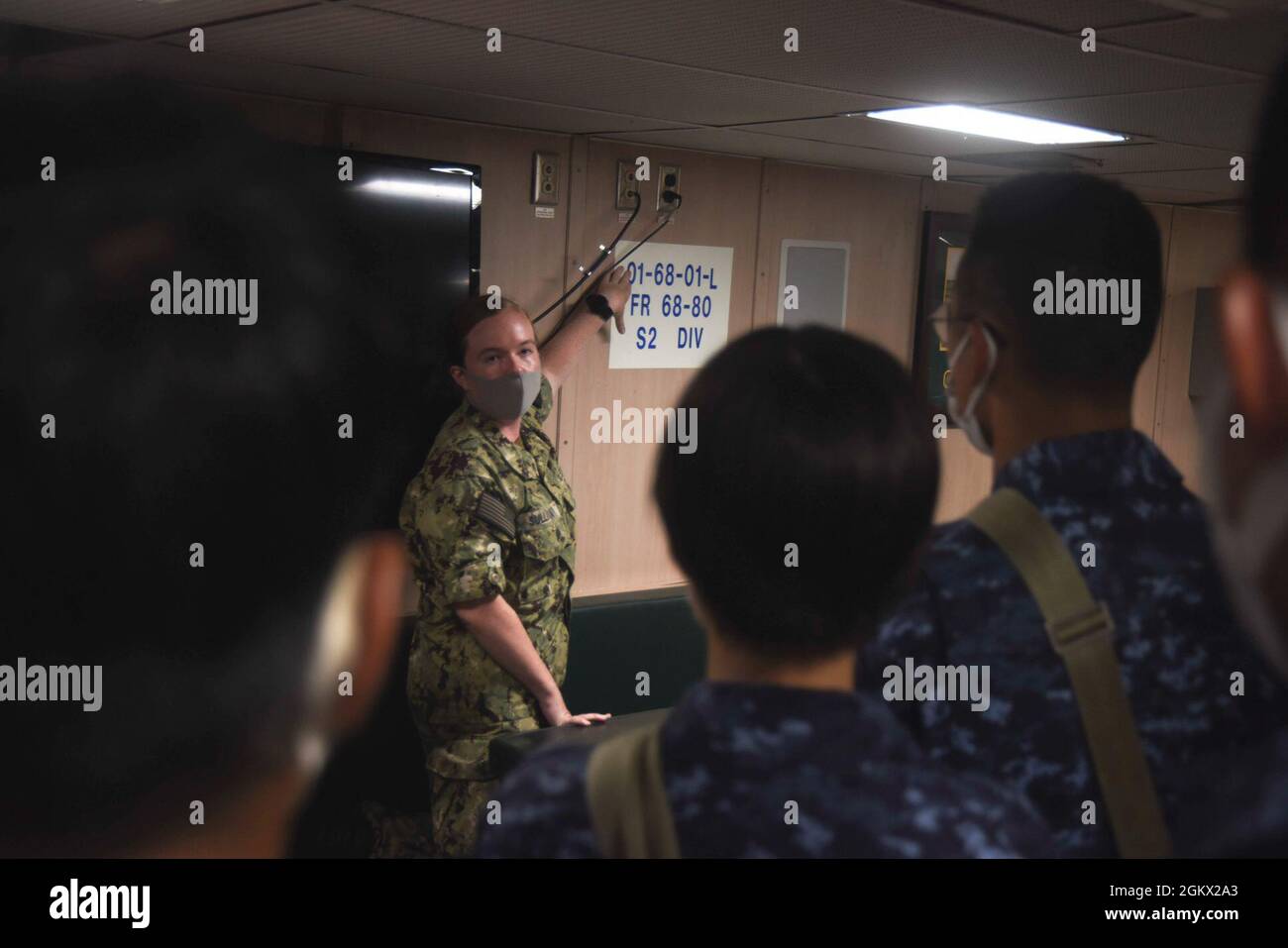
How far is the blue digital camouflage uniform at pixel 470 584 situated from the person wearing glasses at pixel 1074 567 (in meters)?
1.63

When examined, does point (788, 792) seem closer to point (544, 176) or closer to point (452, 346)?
point (452, 346)

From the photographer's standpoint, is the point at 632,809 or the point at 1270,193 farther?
the point at 632,809

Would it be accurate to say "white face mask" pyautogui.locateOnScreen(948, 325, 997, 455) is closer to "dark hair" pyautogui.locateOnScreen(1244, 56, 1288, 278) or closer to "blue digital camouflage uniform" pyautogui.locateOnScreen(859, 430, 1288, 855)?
"blue digital camouflage uniform" pyautogui.locateOnScreen(859, 430, 1288, 855)

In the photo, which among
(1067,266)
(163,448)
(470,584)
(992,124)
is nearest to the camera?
(1067,266)

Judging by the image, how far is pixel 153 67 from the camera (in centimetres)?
242

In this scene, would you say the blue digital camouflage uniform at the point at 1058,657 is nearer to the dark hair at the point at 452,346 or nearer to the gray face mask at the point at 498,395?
the gray face mask at the point at 498,395

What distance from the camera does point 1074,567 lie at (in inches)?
43.7

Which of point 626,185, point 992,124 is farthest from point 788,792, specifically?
point 626,185

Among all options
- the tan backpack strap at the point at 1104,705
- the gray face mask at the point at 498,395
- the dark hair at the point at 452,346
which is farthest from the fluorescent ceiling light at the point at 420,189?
the tan backpack strap at the point at 1104,705

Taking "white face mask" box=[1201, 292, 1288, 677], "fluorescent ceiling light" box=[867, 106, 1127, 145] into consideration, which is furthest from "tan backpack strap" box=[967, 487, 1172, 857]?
"fluorescent ceiling light" box=[867, 106, 1127, 145]

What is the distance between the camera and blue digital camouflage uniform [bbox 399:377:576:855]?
269 cm

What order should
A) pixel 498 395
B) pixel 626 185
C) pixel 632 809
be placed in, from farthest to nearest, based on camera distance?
pixel 626 185 < pixel 498 395 < pixel 632 809

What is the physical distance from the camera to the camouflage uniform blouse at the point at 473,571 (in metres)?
2.69

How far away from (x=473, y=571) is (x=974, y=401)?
5.26 ft
